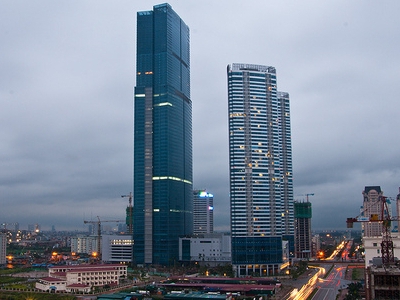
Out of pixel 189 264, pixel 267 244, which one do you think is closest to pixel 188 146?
pixel 189 264

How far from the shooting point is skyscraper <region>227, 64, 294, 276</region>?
108562 mm

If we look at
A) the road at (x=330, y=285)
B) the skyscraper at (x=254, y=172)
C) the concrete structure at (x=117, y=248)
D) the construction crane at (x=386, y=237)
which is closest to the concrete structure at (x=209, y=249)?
the concrete structure at (x=117, y=248)

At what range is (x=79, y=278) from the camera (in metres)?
90.3

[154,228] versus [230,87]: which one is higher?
[230,87]

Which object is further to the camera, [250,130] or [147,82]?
[147,82]

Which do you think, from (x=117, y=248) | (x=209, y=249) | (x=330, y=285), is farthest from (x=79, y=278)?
(x=330, y=285)

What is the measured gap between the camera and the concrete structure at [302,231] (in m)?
175

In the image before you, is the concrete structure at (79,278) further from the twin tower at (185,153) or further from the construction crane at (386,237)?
the construction crane at (386,237)

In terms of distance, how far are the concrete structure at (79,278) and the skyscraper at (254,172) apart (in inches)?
1071

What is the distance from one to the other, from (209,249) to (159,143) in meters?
31.2

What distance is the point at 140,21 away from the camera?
140 metres

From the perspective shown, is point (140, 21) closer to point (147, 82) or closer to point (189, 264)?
point (147, 82)

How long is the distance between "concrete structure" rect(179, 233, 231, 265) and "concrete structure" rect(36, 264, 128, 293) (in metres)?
→ 31.5

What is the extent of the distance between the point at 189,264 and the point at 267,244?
30002 mm
